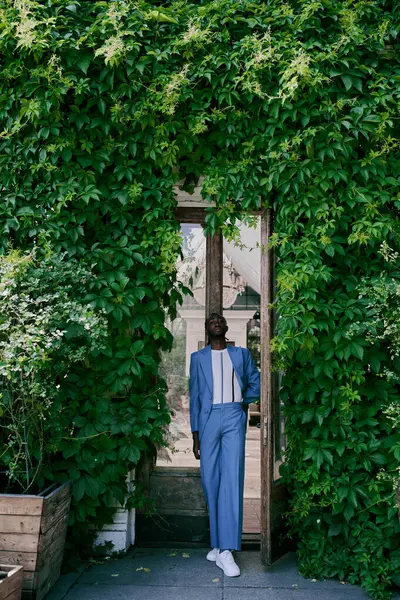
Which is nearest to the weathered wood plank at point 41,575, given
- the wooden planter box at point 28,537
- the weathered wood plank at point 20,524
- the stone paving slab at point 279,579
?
the wooden planter box at point 28,537

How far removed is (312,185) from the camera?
3.57 meters

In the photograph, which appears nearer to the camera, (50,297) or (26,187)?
(50,297)

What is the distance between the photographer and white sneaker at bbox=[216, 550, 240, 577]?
3.52 metres

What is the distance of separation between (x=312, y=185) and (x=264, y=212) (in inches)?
14.2

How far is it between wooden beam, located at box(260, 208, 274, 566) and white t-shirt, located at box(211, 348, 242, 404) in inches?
10.9

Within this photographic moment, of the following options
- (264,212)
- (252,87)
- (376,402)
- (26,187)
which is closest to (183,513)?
(376,402)

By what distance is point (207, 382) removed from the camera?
383cm

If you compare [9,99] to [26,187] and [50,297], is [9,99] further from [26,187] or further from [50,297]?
[50,297]

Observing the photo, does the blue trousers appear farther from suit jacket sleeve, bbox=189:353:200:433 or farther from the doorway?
the doorway

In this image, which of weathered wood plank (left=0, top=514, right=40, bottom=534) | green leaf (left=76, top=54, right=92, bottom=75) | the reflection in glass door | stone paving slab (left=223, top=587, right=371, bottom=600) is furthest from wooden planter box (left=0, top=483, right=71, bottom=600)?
green leaf (left=76, top=54, right=92, bottom=75)

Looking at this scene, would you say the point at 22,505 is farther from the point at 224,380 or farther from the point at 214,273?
the point at 214,273

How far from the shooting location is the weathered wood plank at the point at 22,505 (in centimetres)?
302

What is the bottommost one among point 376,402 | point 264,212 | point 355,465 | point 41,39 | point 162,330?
point 355,465

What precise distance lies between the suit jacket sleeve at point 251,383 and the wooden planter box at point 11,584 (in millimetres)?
1734
